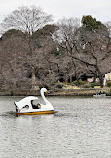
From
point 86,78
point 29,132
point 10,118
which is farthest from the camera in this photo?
point 86,78

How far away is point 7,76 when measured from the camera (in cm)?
6662

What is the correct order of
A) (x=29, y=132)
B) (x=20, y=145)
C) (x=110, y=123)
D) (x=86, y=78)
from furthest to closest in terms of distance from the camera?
1. (x=86, y=78)
2. (x=110, y=123)
3. (x=29, y=132)
4. (x=20, y=145)

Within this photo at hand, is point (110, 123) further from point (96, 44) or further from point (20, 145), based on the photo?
point (96, 44)

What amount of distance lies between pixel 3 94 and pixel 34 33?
11.0 meters

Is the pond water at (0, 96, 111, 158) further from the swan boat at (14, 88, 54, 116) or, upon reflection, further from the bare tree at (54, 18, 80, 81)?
the bare tree at (54, 18, 80, 81)

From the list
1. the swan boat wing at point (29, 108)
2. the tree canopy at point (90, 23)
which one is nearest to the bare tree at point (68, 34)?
the tree canopy at point (90, 23)

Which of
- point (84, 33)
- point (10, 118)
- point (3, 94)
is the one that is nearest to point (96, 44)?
point (84, 33)

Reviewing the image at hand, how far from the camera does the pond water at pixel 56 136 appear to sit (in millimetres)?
18891

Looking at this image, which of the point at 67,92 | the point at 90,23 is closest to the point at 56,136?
the point at 67,92

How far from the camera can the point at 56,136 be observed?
905 inches

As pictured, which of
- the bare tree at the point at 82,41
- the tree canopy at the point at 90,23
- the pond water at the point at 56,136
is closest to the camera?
the pond water at the point at 56,136

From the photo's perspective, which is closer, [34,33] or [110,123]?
[110,123]

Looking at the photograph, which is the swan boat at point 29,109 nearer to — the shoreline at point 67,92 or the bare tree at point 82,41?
the shoreline at point 67,92

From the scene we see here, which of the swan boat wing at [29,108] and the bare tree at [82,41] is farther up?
the bare tree at [82,41]
